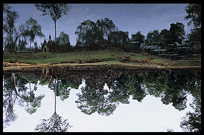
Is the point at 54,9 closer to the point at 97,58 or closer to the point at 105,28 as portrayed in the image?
the point at 105,28

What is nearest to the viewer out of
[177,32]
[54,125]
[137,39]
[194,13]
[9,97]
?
[54,125]

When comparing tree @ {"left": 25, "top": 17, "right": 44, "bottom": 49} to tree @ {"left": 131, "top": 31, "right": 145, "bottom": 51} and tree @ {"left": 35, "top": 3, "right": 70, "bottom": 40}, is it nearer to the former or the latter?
tree @ {"left": 35, "top": 3, "right": 70, "bottom": 40}

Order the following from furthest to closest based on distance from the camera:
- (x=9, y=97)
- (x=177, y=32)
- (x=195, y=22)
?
1. (x=177, y=32)
2. (x=195, y=22)
3. (x=9, y=97)

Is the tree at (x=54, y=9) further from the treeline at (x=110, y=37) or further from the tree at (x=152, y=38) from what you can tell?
the tree at (x=152, y=38)

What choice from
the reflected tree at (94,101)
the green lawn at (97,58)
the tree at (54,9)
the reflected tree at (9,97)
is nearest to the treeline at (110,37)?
the tree at (54,9)

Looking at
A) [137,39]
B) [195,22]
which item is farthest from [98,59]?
[195,22]

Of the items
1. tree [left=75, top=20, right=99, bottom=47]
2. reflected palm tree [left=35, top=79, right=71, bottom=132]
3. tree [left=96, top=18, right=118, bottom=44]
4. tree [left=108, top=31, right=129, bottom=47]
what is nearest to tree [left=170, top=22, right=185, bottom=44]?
tree [left=108, top=31, right=129, bottom=47]

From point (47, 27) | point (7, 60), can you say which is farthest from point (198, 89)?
point (7, 60)

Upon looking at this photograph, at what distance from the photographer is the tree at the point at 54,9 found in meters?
3.86

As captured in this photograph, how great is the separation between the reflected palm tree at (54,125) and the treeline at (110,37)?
1.97m

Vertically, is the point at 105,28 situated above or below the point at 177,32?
above

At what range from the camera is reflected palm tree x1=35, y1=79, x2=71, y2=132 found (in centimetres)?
312

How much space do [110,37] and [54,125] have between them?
9.49ft

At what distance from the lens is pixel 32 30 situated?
3.97 m
